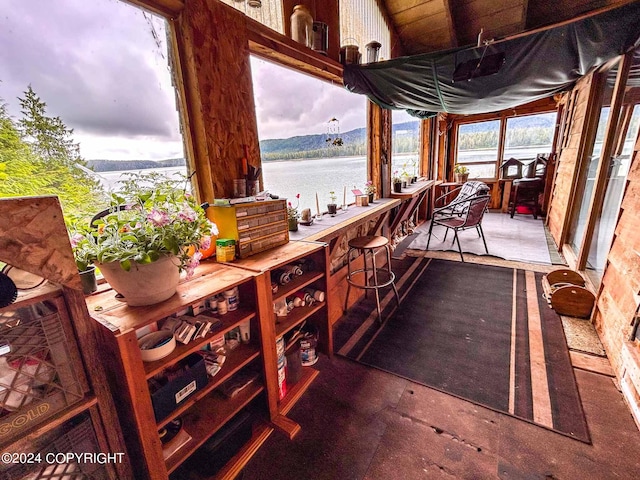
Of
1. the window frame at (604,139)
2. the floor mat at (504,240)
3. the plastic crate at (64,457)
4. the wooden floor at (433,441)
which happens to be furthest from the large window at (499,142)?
the plastic crate at (64,457)

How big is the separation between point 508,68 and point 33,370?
3.15 metres

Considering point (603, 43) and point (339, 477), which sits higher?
point (603, 43)

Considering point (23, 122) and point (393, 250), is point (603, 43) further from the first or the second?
point (23, 122)

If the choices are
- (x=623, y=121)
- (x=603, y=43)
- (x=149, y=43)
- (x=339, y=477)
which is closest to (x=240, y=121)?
(x=149, y=43)

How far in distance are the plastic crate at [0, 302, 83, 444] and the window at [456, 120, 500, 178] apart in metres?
7.45

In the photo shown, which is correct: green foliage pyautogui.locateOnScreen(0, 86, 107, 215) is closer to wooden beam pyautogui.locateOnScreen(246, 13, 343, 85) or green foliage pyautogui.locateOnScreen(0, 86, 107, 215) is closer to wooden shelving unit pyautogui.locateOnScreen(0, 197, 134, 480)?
wooden shelving unit pyautogui.locateOnScreen(0, 197, 134, 480)

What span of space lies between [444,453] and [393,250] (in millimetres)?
2767

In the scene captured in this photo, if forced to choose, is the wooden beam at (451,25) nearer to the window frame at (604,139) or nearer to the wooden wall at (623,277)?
the window frame at (604,139)

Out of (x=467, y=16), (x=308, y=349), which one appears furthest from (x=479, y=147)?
(x=308, y=349)

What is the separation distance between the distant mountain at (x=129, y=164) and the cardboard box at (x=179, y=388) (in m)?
0.93

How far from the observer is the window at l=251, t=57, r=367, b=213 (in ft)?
6.28

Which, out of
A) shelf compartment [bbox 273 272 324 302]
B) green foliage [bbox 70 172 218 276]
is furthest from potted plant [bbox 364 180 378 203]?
green foliage [bbox 70 172 218 276]

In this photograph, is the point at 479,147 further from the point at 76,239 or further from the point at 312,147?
the point at 76,239

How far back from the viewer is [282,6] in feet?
6.31
